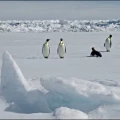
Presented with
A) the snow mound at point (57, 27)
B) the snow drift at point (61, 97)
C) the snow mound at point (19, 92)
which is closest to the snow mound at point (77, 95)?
the snow drift at point (61, 97)

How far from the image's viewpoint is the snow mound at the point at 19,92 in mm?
4699

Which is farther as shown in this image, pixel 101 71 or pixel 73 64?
pixel 73 64

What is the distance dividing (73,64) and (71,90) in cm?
614

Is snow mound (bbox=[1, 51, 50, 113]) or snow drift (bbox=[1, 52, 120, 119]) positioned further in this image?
snow mound (bbox=[1, 51, 50, 113])

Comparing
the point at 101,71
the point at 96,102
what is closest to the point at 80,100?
the point at 96,102

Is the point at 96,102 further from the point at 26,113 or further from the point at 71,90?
the point at 26,113

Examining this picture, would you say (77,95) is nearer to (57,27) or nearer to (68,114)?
(68,114)

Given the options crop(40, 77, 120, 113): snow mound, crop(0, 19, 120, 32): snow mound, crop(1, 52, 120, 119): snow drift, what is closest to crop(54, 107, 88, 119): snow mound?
crop(1, 52, 120, 119): snow drift

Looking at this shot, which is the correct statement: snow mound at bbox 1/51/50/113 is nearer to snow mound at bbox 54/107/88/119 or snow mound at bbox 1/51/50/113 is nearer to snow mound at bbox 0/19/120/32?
snow mound at bbox 54/107/88/119

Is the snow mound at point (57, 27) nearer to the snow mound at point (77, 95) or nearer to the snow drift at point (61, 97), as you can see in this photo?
the snow drift at point (61, 97)

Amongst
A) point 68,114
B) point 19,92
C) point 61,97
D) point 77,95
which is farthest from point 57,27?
point 68,114

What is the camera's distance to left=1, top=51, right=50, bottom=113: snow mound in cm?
470

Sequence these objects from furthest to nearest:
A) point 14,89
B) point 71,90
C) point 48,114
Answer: point 14,89 < point 71,90 < point 48,114

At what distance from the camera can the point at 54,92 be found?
470 cm
